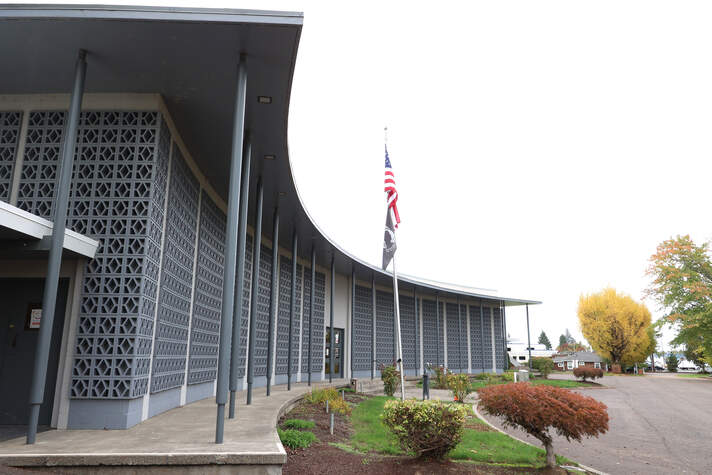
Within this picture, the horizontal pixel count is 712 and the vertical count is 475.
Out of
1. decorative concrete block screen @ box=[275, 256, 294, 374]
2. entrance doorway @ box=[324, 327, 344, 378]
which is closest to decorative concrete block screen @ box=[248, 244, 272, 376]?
decorative concrete block screen @ box=[275, 256, 294, 374]

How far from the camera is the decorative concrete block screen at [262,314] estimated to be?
53.4 feet

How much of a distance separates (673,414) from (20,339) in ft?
58.3

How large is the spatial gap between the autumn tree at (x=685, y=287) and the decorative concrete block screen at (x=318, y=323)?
2865 centimetres

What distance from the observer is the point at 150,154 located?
8.47 meters

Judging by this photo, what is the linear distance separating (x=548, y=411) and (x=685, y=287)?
35.1 m

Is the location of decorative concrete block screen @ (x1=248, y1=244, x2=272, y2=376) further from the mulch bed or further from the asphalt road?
the mulch bed

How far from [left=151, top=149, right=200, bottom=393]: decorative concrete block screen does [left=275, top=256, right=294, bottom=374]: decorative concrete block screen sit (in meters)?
7.02

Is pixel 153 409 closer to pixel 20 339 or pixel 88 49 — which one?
pixel 20 339

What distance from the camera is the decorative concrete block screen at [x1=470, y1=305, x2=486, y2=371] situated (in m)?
33.7

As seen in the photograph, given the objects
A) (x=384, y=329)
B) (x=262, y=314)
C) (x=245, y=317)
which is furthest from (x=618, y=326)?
(x=245, y=317)

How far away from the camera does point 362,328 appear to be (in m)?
24.9

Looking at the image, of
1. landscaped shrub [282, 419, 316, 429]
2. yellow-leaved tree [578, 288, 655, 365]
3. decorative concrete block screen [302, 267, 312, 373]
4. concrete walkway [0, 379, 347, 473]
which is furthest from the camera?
yellow-leaved tree [578, 288, 655, 365]

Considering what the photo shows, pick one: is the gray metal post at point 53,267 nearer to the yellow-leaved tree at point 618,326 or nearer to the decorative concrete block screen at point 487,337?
the decorative concrete block screen at point 487,337

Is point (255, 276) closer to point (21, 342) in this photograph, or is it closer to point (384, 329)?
point (21, 342)
